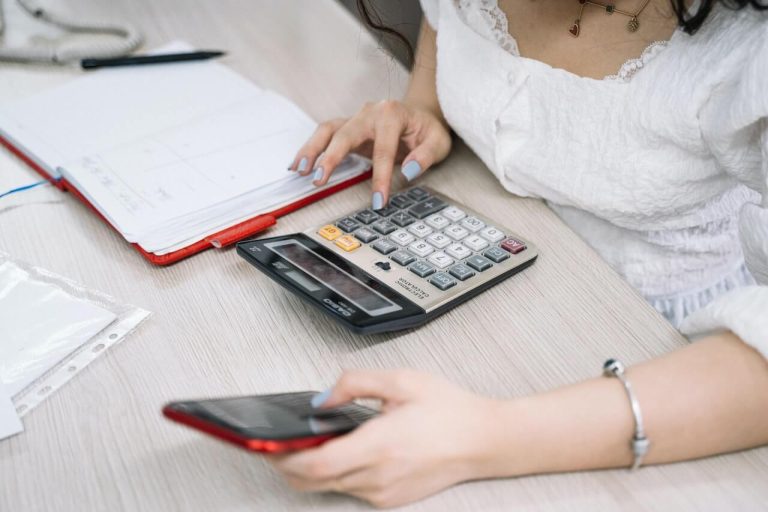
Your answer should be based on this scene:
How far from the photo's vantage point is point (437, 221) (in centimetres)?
66

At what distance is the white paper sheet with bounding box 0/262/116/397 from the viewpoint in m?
0.54

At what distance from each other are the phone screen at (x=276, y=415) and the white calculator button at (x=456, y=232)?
212 millimetres

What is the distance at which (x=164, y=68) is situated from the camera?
962 mm

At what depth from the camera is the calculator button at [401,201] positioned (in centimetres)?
69

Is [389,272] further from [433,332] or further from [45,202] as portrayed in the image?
[45,202]

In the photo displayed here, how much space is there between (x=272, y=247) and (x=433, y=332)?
16cm

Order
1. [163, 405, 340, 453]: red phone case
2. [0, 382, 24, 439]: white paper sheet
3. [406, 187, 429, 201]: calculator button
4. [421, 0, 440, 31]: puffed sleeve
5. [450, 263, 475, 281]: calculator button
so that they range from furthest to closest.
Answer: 1. [421, 0, 440, 31]: puffed sleeve
2. [406, 187, 429, 201]: calculator button
3. [450, 263, 475, 281]: calculator button
4. [0, 382, 24, 439]: white paper sheet
5. [163, 405, 340, 453]: red phone case

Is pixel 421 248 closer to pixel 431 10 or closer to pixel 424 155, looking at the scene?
pixel 424 155

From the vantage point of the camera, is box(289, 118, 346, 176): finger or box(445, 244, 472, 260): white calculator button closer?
box(445, 244, 472, 260): white calculator button

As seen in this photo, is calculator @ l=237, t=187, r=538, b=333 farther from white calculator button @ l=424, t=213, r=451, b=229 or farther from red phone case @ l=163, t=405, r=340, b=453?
red phone case @ l=163, t=405, r=340, b=453

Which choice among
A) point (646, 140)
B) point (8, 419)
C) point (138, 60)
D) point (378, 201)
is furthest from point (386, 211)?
point (138, 60)

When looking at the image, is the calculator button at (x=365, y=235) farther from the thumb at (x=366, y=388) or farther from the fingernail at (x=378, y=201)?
the thumb at (x=366, y=388)

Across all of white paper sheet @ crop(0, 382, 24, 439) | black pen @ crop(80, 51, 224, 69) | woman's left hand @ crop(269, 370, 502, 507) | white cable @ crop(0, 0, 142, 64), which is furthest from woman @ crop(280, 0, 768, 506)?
white cable @ crop(0, 0, 142, 64)

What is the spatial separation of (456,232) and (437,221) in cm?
2
